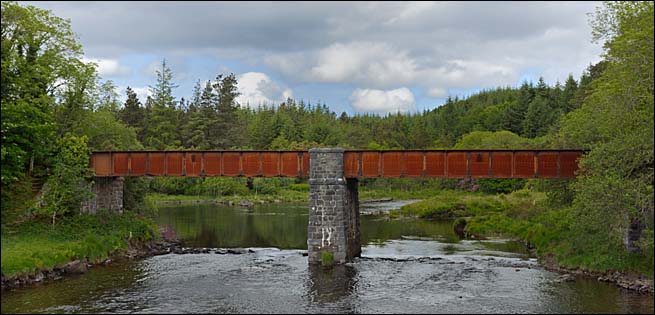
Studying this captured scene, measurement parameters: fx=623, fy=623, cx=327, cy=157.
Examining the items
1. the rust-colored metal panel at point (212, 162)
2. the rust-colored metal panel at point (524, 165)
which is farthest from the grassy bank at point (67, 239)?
the rust-colored metal panel at point (524, 165)

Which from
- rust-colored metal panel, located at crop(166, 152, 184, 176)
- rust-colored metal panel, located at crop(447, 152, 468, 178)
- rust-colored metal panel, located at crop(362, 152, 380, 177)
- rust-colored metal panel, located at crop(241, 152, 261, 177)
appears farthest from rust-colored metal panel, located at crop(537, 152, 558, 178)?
rust-colored metal panel, located at crop(166, 152, 184, 176)

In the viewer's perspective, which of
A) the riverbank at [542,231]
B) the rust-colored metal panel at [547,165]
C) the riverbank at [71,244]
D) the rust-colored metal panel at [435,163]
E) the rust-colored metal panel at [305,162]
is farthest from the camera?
the rust-colored metal panel at [305,162]

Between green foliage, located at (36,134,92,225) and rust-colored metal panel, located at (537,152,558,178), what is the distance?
1149 inches

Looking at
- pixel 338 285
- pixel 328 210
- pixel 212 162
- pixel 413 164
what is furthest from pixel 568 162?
pixel 212 162

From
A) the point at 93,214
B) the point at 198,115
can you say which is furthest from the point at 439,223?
the point at 198,115

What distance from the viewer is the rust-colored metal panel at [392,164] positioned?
40938 millimetres

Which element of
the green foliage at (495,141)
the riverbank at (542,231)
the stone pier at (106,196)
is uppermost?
the green foliage at (495,141)

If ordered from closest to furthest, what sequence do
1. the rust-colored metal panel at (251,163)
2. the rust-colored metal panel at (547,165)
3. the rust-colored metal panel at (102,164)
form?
the rust-colored metal panel at (547,165) < the rust-colored metal panel at (251,163) < the rust-colored metal panel at (102,164)

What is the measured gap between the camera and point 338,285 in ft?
105

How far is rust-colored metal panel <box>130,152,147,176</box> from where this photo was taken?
4512 centimetres

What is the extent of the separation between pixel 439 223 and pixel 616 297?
35.3 meters

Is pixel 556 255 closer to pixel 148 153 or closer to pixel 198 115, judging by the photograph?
pixel 148 153

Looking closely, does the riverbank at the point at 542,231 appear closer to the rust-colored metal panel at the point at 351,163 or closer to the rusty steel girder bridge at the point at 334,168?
the rusty steel girder bridge at the point at 334,168

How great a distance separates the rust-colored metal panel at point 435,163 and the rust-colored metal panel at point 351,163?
4.57 metres
